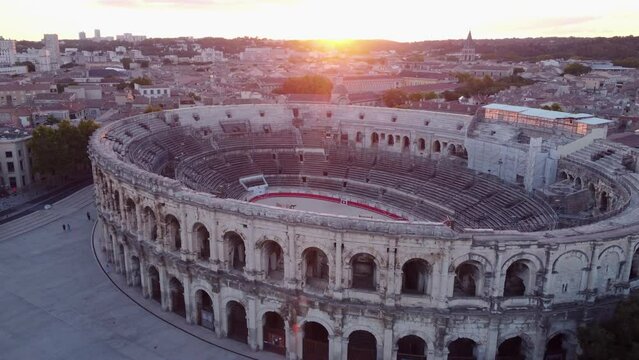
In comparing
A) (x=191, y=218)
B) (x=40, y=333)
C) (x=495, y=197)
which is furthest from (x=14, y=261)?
(x=495, y=197)

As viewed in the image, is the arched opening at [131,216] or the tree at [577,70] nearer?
the arched opening at [131,216]

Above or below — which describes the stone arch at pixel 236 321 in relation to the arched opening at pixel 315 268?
below

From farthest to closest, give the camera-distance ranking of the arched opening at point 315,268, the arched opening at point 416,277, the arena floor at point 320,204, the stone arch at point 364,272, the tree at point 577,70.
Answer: the tree at point 577,70 → the arena floor at point 320,204 → the arched opening at point 315,268 → the stone arch at point 364,272 → the arched opening at point 416,277

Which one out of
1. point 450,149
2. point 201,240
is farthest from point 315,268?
point 450,149

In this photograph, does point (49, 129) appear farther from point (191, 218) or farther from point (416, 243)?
point (416, 243)

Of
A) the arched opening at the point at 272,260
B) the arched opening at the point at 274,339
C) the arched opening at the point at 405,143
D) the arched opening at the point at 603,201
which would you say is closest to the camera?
the arched opening at the point at 272,260

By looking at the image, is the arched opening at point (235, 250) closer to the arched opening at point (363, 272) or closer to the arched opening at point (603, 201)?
the arched opening at point (363, 272)

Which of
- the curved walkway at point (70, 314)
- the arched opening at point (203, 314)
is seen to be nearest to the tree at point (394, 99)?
the curved walkway at point (70, 314)

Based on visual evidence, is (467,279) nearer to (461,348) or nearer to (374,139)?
(461,348)
